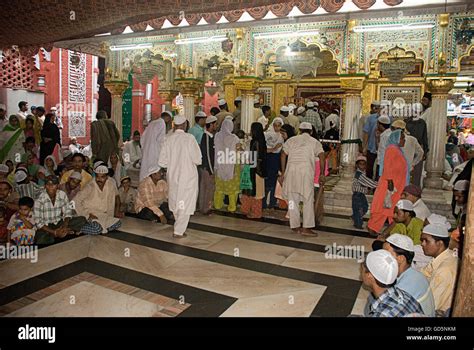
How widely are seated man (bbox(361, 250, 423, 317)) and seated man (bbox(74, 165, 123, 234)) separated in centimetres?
385

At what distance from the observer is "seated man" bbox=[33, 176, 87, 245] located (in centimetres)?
478

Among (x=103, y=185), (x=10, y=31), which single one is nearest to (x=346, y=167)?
(x=103, y=185)

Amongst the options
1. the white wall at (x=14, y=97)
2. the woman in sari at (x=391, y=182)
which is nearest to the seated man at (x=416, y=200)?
the woman in sari at (x=391, y=182)

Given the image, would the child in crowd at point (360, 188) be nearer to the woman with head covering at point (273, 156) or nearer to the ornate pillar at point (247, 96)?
the woman with head covering at point (273, 156)

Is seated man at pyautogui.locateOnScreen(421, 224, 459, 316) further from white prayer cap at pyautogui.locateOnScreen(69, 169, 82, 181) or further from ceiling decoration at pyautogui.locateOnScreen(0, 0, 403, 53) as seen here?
white prayer cap at pyautogui.locateOnScreen(69, 169, 82, 181)

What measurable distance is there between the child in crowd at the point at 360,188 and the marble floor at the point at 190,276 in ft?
1.55

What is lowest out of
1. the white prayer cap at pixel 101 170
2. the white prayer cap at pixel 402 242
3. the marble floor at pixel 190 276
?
the marble floor at pixel 190 276

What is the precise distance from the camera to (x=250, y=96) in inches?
366

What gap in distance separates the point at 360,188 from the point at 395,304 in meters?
3.84

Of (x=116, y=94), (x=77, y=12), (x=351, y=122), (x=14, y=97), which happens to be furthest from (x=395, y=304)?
(x=14, y=97)

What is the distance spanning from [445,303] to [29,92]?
1190 centimetres

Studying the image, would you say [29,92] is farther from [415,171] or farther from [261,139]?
[415,171]

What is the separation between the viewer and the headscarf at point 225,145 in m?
6.63

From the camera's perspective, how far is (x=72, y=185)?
18.4 ft
